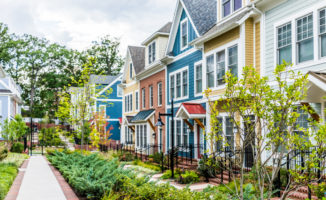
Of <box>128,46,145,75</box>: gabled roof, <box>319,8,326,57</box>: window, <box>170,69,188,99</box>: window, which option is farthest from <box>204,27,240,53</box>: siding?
<box>128,46,145,75</box>: gabled roof

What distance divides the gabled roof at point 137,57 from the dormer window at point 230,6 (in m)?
14.0

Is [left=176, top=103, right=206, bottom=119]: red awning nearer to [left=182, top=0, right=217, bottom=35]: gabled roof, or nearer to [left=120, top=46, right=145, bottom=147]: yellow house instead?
[left=182, top=0, right=217, bottom=35]: gabled roof

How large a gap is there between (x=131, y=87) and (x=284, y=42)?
20470mm

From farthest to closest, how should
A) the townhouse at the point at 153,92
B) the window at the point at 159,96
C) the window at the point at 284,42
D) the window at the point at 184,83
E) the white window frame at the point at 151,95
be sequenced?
the white window frame at the point at 151,95
the window at the point at 159,96
the townhouse at the point at 153,92
the window at the point at 184,83
the window at the point at 284,42

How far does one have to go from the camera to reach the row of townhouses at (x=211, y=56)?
11.1 meters

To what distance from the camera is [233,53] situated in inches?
579

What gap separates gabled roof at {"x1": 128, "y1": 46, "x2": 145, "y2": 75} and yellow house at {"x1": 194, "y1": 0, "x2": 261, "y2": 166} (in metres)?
12.3

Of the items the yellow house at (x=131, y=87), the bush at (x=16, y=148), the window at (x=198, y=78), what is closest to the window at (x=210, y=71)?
the window at (x=198, y=78)

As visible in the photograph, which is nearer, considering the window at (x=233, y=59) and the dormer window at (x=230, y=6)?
the window at (x=233, y=59)

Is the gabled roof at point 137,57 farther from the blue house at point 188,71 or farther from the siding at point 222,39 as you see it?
the siding at point 222,39

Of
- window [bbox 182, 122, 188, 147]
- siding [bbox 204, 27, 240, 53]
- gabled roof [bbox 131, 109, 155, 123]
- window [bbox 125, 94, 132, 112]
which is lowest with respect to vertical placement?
window [bbox 182, 122, 188, 147]

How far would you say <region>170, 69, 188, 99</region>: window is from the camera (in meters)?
20.6

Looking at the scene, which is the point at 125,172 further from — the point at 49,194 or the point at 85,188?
the point at 49,194

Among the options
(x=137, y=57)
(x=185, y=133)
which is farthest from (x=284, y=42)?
(x=137, y=57)
